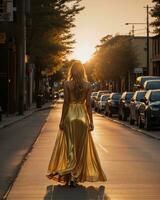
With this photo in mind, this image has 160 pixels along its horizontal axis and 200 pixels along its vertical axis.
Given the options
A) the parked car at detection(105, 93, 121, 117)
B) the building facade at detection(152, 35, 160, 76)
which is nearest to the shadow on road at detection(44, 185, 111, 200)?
the parked car at detection(105, 93, 121, 117)

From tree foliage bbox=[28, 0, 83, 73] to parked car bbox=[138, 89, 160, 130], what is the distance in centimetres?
2536

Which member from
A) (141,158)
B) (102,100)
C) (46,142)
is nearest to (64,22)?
(102,100)

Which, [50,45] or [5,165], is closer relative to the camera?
[5,165]

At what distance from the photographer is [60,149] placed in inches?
450

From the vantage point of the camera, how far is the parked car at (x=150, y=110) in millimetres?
28734

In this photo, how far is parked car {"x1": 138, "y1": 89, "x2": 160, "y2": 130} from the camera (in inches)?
1131

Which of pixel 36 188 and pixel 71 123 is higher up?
pixel 71 123

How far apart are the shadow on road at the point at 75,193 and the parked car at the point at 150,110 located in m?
17.5

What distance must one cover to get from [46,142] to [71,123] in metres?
10.4

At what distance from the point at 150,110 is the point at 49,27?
27658mm

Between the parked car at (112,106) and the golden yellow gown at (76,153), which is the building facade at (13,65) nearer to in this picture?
the parked car at (112,106)

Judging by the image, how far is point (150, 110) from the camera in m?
28.8

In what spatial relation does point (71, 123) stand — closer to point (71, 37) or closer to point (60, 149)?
point (60, 149)

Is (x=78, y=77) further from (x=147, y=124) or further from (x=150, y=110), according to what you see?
(x=147, y=124)
